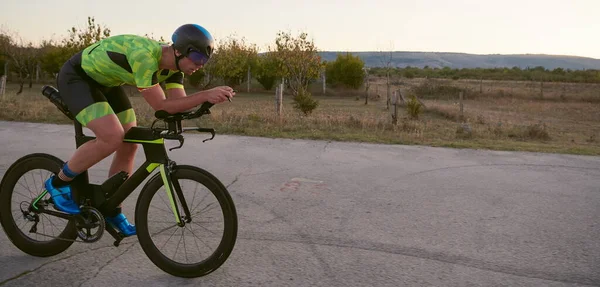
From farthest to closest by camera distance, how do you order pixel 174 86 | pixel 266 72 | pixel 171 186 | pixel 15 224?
pixel 266 72 → pixel 15 224 → pixel 174 86 → pixel 171 186

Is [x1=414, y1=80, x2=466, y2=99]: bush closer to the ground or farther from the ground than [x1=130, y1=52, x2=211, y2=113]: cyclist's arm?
closer to the ground

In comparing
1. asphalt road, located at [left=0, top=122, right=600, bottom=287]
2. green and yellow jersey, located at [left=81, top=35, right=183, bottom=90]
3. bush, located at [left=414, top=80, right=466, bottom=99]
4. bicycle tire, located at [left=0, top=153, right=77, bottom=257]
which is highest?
green and yellow jersey, located at [left=81, top=35, right=183, bottom=90]

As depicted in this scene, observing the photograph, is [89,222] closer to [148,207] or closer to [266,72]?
[148,207]

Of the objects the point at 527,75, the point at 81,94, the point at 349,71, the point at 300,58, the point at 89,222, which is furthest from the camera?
the point at 527,75

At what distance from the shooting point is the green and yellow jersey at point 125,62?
121 inches

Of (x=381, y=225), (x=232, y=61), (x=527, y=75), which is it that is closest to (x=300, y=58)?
(x=232, y=61)

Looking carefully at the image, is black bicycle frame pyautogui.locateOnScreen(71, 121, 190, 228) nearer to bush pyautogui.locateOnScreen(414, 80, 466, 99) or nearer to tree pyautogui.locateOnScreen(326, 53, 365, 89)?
bush pyautogui.locateOnScreen(414, 80, 466, 99)

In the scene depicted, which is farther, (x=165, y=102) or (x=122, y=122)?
(x=122, y=122)

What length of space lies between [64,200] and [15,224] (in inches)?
21.6

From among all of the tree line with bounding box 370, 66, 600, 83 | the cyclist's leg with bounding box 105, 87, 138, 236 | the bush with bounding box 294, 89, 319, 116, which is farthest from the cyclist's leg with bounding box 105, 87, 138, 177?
the tree line with bounding box 370, 66, 600, 83

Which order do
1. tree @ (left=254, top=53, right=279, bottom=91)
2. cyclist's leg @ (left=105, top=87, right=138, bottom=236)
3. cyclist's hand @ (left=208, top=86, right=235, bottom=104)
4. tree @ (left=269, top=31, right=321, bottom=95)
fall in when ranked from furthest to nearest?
tree @ (left=254, top=53, right=279, bottom=91)
tree @ (left=269, top=31, right=321, bottom=95)
cyclist's leg @ (left=105, top=87, right=138, bottom=236)
cyclist's hand @ (left=208, top=86, right=235, bottom=104)

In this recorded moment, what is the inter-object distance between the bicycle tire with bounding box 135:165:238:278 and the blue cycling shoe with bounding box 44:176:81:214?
515 millimetres

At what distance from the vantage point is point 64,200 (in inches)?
138

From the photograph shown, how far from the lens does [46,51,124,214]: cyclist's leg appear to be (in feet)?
10.8
